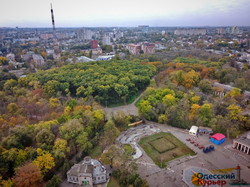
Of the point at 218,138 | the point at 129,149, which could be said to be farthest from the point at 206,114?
the point at 129,149

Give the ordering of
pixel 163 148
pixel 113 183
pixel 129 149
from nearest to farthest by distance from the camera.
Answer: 1. pixel 113 183
2. pixel 129 149
3. pixel 163 148

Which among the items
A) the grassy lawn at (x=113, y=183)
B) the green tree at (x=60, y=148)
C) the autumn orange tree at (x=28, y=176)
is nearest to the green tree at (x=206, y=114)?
the grassy lawn at (x=113, y=183)

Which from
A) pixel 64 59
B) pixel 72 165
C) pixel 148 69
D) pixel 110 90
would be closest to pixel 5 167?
pixel 72 165

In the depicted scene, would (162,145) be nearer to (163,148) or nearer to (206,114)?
(163,148)

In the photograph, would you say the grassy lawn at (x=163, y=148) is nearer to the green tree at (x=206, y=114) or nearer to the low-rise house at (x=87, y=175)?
the green tree at (x=206, y=114)

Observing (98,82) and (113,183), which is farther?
(98,82)

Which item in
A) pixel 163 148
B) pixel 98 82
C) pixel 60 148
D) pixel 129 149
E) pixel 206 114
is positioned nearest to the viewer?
pixel 60 148

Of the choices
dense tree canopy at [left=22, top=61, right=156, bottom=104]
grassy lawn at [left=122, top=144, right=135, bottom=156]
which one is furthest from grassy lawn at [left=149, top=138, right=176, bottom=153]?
dense tree canopy at [left=22, top=61, right=156, bottom=104]
